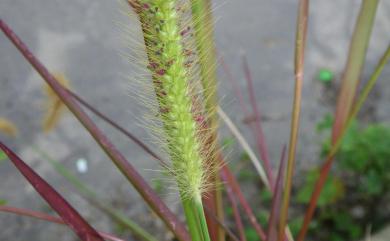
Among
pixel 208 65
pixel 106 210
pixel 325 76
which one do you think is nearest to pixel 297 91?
pixel 208 65

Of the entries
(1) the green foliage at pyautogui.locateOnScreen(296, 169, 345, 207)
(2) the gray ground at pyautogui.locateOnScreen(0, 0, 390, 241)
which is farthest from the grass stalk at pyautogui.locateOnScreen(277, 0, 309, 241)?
(2) the gray ground at pyautogui.locateOnScreen(0, 0, 390, 241)

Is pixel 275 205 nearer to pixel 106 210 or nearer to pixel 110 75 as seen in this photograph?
pixel 106 210

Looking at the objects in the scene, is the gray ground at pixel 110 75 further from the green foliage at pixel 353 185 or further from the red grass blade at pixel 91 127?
the red grass blade at pixel 91 127

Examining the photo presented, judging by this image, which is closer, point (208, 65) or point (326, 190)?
point (208, 65)

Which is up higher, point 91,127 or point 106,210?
point 91,127

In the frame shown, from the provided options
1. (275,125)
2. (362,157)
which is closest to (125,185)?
(275,125)

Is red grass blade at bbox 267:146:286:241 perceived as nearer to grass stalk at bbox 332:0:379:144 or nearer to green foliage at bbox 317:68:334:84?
grass stalk at bbox 332:0:379:144
